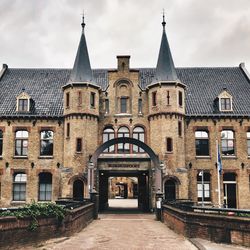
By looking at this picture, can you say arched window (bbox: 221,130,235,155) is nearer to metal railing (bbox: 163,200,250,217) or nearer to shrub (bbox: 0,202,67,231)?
metal railing (bbox: 163,200,250,217)

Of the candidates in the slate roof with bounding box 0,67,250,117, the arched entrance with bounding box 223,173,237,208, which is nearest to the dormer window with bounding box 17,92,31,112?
the slate roof with bounding box 0,67,250,117

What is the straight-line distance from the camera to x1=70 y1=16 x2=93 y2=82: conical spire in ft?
107

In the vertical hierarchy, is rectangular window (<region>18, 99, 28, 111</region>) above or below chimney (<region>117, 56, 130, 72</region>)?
below

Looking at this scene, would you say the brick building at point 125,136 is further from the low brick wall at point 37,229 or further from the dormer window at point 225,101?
the low brick wall at point 37,229

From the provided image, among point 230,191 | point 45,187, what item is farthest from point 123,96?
point 230,191

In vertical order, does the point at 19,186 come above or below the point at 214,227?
above

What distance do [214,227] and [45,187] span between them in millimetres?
20622

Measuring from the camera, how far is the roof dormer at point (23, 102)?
33438mm

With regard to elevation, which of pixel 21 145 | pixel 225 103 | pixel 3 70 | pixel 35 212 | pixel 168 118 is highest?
pixel 3 70

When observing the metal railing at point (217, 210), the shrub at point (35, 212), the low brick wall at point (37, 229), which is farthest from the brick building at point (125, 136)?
the shrub at point (35, 212)

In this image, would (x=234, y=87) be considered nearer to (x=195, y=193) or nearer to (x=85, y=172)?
(x=195, y=193)

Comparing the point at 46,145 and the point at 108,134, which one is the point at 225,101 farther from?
the point at 46,145

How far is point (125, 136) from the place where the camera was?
3325cm

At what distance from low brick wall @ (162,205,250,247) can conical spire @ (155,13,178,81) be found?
1637cm
